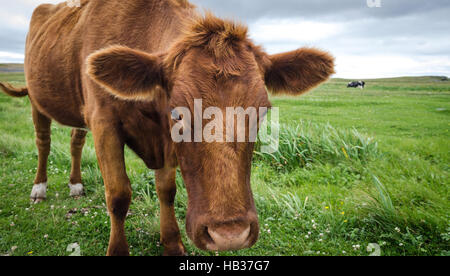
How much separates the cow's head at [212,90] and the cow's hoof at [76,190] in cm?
334

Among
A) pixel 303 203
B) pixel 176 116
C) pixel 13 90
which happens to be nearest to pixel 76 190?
pixel 13 90

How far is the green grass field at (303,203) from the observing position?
333cm

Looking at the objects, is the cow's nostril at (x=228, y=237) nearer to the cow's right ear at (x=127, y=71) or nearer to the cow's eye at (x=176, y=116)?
the cow's eye at (x=176, y=116)

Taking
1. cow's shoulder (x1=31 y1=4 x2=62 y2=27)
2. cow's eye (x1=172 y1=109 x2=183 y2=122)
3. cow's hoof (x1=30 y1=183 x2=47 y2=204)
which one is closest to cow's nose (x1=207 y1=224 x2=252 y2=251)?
cow's eye (x1=172 y1=109 x2=183 y2=122)

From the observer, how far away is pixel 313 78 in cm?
265

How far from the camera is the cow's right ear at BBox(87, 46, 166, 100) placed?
7.08ft

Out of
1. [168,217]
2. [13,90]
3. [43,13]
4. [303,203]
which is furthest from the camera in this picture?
[13,90]

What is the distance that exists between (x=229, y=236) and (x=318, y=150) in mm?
4611

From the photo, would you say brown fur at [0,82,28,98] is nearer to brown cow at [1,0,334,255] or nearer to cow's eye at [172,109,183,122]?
brown cow at [1,0,334,255]

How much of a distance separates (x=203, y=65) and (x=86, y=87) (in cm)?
168

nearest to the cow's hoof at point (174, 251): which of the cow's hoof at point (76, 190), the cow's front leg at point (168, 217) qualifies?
the cow's front leg at point (168, 217)

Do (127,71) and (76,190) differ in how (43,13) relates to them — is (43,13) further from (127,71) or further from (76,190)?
(127,71)

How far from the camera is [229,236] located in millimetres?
1748

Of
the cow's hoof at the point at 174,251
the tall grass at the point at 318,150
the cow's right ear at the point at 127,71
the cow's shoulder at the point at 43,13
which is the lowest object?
the cow's hoof at the point at 174,251
